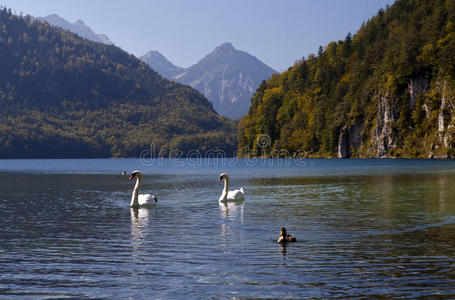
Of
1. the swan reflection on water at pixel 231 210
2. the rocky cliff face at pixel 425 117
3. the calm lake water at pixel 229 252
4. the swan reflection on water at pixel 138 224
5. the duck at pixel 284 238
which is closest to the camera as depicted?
the calm lake water at pixel 229 252

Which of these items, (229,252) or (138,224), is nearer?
(229,252)

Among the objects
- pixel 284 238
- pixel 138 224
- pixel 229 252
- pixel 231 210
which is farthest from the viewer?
pixel 231 210

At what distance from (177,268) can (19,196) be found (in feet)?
127

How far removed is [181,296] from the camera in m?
15.2

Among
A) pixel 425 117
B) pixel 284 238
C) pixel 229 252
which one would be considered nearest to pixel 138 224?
pixel 229 252

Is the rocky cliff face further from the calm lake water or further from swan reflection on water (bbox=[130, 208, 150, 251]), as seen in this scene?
swan reflection on water (bbox=[130, 208, 150, 251])

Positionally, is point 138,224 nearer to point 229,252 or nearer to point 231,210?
point 231,210

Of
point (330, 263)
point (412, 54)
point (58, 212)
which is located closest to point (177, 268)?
point (330, 263)

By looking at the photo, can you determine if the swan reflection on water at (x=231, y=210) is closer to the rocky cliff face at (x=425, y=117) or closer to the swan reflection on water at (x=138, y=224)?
the swan reflection on water at (x=138, y=224)

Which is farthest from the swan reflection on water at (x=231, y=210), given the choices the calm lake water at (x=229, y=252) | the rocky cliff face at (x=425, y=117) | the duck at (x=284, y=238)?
the rocky cliff face at (x=425, y=117)

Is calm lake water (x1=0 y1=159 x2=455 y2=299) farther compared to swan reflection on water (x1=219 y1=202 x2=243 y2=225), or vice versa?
swan reflection on water (x1=219 y1=202 x2=243 y2=225)

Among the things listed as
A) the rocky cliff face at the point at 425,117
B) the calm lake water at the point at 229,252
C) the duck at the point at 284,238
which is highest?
the rocky cliff face at the point at 425,117

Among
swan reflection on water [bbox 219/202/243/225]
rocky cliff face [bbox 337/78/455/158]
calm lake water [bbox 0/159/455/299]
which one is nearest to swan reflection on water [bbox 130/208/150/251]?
calm lake water [bbox 0/159/455/299]

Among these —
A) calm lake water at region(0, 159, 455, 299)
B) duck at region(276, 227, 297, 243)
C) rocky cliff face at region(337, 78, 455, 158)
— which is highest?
rocky cliff face at region(337, 78, 455, 158)
